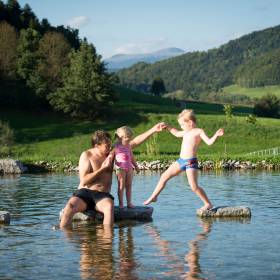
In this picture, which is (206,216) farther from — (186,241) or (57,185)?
(57,185)

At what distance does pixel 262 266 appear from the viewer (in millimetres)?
A: 8797

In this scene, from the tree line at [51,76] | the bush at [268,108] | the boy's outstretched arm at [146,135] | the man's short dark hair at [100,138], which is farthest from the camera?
the bush at [268,108]

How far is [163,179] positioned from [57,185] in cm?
1062

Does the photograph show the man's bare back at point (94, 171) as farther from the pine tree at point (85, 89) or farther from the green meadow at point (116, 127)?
the pine tree at point (85, 89)

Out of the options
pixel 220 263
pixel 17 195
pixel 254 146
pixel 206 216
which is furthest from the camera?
pixel 254 146

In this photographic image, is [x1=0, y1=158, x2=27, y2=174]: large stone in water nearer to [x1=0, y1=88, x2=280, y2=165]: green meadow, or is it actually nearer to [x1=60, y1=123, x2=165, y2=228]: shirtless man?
[x1=0, y1=88, x2=280, y2=165]: green meadow

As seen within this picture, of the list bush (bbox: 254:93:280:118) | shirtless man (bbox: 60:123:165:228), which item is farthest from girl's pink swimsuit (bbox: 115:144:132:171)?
bush (bbox: 254:93:280:118)

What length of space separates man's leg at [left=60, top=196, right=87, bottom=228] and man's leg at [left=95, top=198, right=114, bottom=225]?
0.30m

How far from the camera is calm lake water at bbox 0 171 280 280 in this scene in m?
8.58

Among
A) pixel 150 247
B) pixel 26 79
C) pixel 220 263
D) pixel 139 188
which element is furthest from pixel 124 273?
pixel 26 79

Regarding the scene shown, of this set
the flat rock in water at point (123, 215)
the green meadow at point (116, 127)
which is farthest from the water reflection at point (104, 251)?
the green meadow at point (116, 127)

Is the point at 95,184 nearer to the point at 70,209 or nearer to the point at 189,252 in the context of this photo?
the point at 70,209

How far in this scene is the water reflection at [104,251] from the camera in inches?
336

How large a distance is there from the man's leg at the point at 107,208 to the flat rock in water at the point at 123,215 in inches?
36.9
